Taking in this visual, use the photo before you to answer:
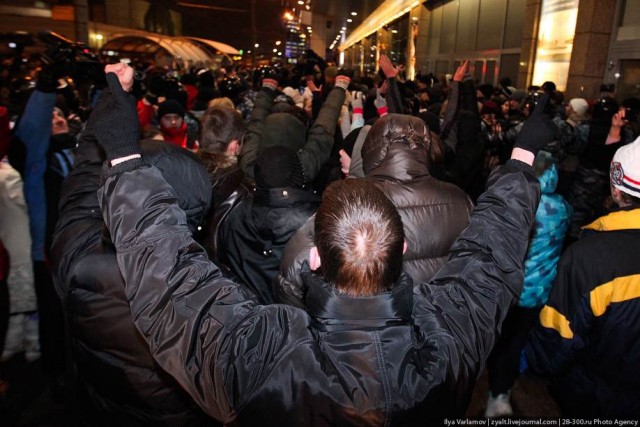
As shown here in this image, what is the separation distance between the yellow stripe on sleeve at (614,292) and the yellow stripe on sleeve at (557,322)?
139 millimetres

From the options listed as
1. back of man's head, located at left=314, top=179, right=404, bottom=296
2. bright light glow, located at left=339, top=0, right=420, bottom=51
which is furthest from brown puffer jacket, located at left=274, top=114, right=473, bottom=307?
bright light glow, located at left=339, top=0, right=420, bottom=51

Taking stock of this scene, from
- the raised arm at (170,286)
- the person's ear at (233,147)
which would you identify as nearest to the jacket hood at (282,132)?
the person's ear at (233,147)

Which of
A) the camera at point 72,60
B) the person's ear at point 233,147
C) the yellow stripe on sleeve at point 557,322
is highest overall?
the camera at point 72,60

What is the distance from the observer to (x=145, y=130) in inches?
151

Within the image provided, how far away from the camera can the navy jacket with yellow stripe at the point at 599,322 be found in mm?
1967

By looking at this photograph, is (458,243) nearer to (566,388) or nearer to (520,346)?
(566,388)

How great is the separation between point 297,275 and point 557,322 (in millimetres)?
1251

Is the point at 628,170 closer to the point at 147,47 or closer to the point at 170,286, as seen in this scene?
the point at 170,286

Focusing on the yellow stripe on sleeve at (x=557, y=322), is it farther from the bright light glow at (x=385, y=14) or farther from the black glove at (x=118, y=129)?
the bright light glow at (x=385, y=14)

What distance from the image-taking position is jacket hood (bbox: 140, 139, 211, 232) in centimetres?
191

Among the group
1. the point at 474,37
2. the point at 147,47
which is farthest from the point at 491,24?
the point at 147,47

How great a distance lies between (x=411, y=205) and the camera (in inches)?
88.4

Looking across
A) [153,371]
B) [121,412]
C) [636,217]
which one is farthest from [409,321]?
[121,412]

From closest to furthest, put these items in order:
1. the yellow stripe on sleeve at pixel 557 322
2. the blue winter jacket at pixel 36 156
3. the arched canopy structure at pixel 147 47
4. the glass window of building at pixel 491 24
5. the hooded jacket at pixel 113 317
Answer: the hooded jacket at pixel 113 317 → the yellow stripe on sleeve at pixel 557 322 → the blue winter jacket at pixel 36 156 → the glass window of building at pixel 491 24 → the arched canopy structure at pixel 147 47
